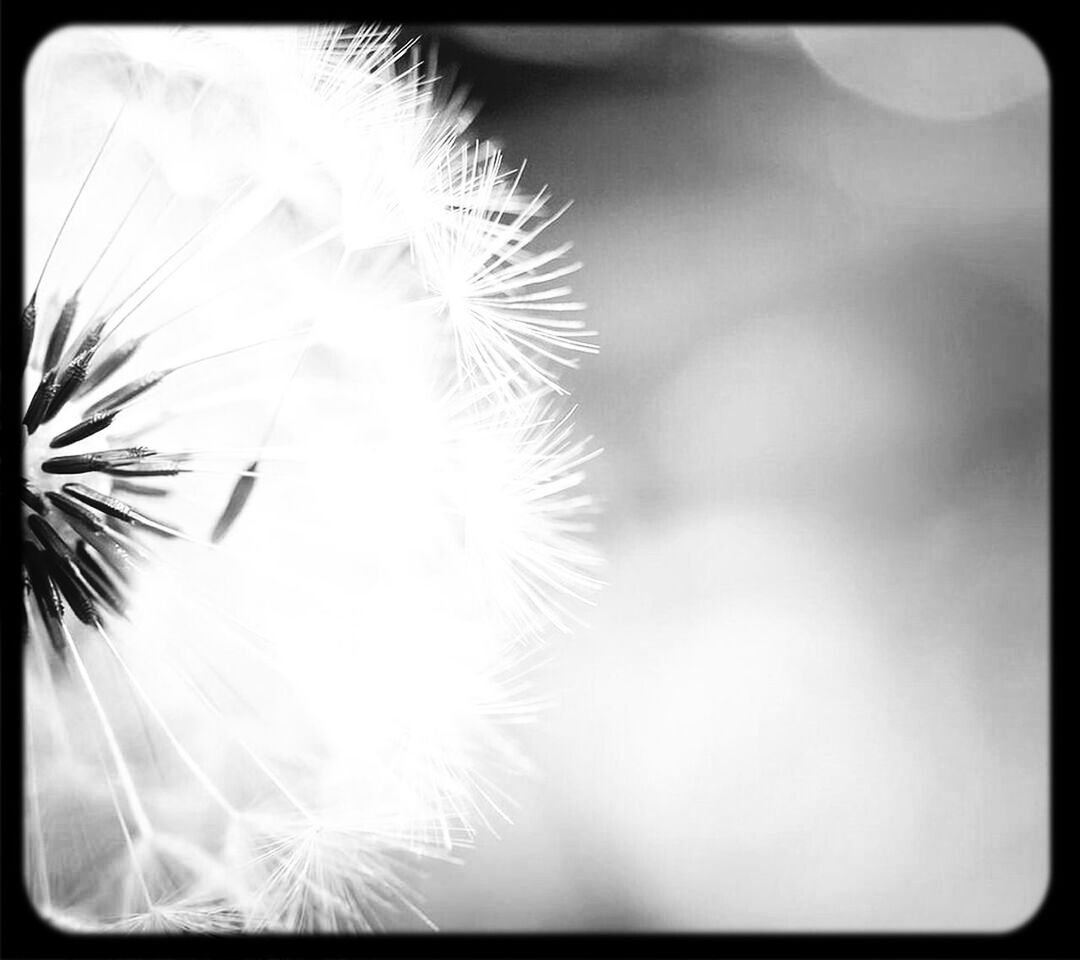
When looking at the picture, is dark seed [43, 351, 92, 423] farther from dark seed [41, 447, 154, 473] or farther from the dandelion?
the dandelion

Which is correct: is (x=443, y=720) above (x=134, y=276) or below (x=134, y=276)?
below

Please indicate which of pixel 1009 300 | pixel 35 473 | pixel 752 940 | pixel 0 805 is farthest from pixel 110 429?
pixel 1009 300

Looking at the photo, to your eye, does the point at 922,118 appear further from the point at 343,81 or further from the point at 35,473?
the point at 35,473

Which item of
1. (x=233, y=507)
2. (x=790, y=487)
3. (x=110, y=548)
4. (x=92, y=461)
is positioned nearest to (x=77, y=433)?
(x=92, y=461)

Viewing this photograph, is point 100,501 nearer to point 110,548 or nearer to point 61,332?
point 110,548

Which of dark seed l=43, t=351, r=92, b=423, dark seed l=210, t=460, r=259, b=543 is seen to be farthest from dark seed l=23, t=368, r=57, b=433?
dark seed l=210, t=460, r=259, b=543

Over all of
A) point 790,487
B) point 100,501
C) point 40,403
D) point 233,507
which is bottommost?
point 790,487

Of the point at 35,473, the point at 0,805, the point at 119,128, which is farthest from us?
the point at 119,128
